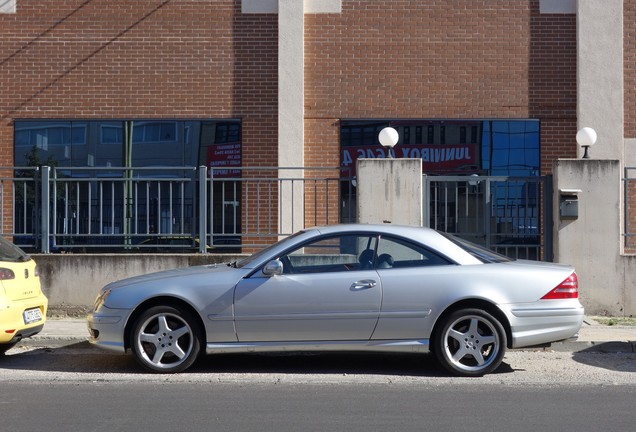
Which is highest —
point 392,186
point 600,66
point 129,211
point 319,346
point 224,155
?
point 600,66

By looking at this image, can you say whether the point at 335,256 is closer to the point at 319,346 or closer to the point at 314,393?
the point at 319,346

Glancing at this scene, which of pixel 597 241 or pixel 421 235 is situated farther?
Result: pixel 597 241

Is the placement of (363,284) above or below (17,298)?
above

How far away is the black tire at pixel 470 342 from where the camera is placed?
307 inches

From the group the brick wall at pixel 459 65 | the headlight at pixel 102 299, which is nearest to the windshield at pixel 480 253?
the headlight at pixel 102 299

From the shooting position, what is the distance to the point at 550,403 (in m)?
6.89

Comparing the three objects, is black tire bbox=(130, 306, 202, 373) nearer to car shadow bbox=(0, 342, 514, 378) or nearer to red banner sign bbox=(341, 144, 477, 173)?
car shadow bbox=(0, 342, 514, 378)

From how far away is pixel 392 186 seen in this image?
37.2 ft

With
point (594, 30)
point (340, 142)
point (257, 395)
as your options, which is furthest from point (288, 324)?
point (594, 30)

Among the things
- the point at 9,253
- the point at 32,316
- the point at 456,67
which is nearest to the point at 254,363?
the point at 32,316

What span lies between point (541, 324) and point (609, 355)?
6.02 feet

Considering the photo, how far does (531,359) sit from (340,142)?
633cm

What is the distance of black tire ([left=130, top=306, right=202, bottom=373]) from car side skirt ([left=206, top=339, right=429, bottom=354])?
207 millimetres

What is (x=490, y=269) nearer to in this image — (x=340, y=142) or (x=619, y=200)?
(x=619, y=200)
